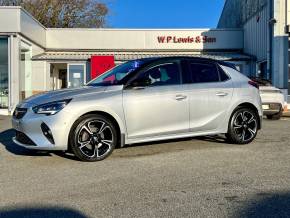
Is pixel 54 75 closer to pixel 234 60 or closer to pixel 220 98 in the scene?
pixel 234 60

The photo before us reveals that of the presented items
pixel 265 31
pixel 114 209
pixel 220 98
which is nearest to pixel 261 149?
pixel 220 98

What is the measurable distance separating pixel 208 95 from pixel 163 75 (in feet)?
2.93

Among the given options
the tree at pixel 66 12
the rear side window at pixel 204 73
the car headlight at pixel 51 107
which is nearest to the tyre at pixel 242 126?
the rear side window at pixel 204 73

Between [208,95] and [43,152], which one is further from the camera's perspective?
[208,95]

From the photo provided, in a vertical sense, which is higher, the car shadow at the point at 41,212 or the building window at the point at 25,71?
the building window at the point at 25,71

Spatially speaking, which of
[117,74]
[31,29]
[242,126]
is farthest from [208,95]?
[31,29]

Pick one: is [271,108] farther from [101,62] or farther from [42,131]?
[101,62]

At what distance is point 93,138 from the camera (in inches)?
287

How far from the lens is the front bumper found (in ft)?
23.0

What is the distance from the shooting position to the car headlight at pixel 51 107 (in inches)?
277

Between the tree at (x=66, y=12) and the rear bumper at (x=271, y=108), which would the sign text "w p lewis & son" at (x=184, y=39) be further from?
the tree at (x=66, y=12)

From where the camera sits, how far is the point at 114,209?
16.1 ft

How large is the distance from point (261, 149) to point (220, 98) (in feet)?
3.69

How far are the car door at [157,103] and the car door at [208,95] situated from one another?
197 millimetres
